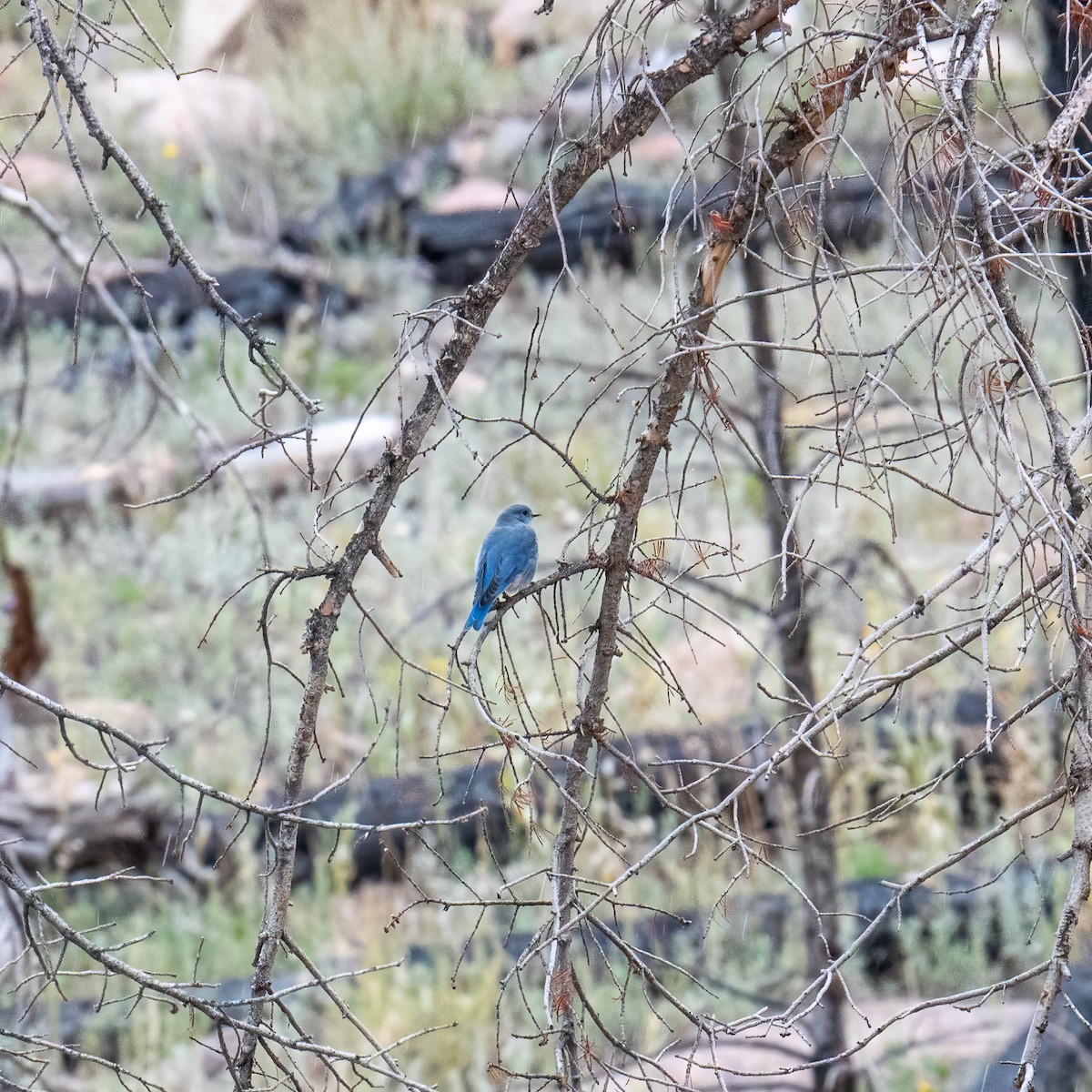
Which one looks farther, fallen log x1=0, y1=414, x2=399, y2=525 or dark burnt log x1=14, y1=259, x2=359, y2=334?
dark burnt log x1=14, y1=259, x2=359, y2=334

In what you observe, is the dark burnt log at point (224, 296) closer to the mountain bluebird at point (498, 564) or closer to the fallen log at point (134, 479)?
the fallen log at point (134, 479)

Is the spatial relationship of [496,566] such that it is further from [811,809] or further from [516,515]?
[811,809]

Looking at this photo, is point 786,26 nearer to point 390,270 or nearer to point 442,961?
point 442,961

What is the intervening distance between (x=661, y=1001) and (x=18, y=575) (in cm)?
277

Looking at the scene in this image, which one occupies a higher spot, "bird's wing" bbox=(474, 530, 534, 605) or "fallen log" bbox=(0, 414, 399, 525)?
"fallen log" bbox=(0, 414, 399, 525)

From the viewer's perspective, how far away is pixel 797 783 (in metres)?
4.09

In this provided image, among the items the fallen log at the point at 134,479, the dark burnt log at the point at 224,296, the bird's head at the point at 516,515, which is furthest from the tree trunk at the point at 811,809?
the dark burnt log at the point at 224,296

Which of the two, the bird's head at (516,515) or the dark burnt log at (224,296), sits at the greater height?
the dark burnt log at (224,296)

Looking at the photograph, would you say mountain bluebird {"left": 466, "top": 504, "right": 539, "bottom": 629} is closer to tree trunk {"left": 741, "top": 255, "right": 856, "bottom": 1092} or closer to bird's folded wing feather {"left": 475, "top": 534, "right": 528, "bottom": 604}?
bird's folded wing feather {"left": 475, "top": 534, "right": 528, "bottom": 604}

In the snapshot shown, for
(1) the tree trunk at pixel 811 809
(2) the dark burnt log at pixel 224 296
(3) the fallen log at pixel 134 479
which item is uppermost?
→ (2) the dark burnt log at pixel 224 296

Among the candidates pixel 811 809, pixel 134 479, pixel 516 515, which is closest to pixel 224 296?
pixel 134 479

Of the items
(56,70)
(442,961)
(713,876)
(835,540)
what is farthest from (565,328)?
(56,70)

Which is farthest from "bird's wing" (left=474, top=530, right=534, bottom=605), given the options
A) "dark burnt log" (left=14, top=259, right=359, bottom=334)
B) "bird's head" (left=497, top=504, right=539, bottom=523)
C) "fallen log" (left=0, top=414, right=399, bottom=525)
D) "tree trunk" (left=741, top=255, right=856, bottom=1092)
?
"dark burnt log" (left=14, top=259, right=359, bottom=334)

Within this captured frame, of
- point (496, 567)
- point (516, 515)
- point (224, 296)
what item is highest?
point (224, 296)
